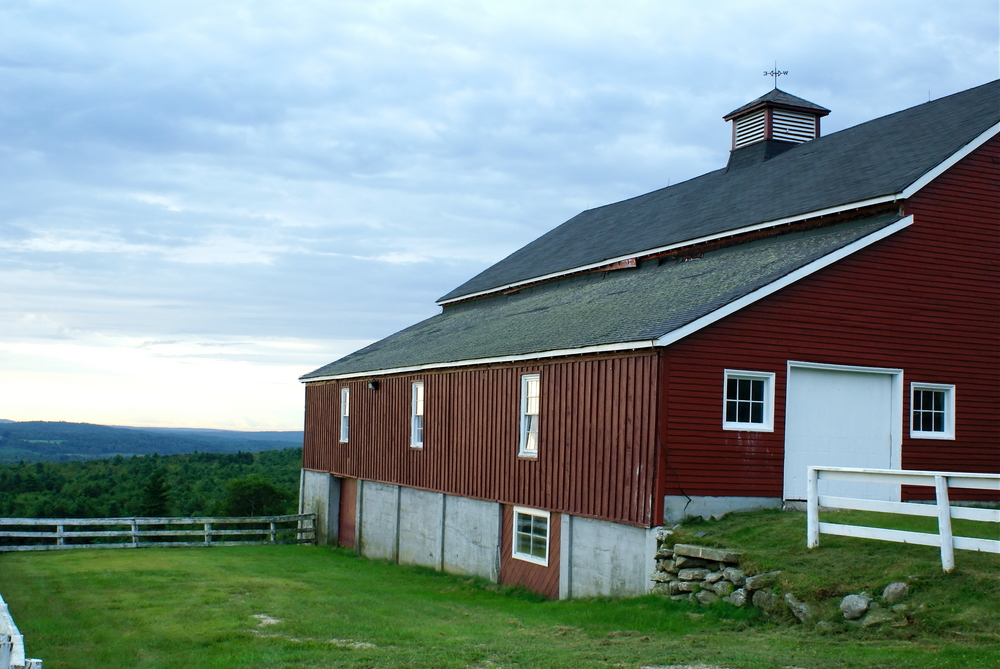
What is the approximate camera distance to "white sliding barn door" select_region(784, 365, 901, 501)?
51.9 ft

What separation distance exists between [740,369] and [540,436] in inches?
164

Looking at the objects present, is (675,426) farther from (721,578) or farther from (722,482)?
(721,578)

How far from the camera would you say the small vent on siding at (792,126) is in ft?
84.7

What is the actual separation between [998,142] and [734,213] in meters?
5.27

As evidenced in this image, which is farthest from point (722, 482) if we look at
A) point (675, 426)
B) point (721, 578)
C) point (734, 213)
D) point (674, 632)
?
point (734, 213)

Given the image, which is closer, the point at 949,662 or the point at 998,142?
the point at 949,662

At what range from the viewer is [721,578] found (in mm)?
13000

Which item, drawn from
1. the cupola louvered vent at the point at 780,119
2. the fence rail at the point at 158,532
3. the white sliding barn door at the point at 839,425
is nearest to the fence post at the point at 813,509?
the white sliding barn door at the point at 839,425

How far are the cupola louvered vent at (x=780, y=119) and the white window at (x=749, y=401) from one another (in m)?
11.6

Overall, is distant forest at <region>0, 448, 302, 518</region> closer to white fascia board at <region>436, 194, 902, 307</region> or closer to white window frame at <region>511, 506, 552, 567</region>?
white fascia board at <region>436, 194, 902, 307</region>

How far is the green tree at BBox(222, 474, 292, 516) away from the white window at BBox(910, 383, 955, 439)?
A: 3457cm

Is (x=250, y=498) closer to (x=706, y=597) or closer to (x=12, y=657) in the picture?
(x=706, y=597)

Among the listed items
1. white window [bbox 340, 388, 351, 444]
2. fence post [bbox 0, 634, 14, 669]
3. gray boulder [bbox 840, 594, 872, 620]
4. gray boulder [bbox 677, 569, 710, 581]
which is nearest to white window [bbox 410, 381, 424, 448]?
white window [bbox 340, 388, 351, 444]

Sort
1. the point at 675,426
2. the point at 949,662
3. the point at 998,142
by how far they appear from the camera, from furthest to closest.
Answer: the point at 998,142
the point at 675,426
the point at 949,662
